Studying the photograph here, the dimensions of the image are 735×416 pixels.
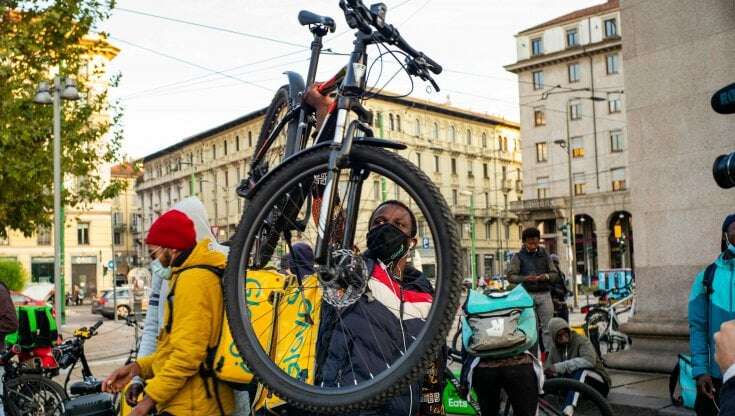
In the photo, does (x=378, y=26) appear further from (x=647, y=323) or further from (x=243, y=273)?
(x=647, y=323)

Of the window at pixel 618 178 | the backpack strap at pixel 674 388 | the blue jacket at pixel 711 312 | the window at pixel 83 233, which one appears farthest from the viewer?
the window at pixel 83 233

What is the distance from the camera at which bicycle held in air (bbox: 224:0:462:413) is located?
9.70ft

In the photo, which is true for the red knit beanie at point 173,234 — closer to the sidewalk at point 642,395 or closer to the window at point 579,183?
the sidewalk at point 642,395

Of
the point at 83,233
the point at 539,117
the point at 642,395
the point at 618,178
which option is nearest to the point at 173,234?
the point at 642,395

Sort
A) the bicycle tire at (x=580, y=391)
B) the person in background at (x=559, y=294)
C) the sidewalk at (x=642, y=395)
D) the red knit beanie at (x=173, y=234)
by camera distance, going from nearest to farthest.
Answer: the red knit beanie at (x=173, y=234) → the bicycle tire at (x=580, y=391) → the sidewalk at (x=642, y=395) → the person in background at (x=559, y=294)

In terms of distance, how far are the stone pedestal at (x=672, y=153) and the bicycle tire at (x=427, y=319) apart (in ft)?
19.5

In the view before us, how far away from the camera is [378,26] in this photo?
3439 millimetres

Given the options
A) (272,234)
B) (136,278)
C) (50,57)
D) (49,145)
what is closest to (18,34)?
(50,57)

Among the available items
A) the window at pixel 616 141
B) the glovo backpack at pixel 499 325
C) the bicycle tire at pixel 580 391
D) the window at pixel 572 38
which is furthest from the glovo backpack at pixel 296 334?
the window at pixel 572 38

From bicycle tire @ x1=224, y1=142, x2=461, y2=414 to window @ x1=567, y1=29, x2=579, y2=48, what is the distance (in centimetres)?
6721

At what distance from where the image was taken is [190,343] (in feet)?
11.2

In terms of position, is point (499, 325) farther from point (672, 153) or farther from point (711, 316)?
point (672, 153)

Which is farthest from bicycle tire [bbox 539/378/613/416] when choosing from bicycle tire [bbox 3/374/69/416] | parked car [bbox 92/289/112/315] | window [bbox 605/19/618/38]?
window [bbox 605/19/618/38]

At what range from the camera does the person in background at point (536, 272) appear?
30.9 feet
